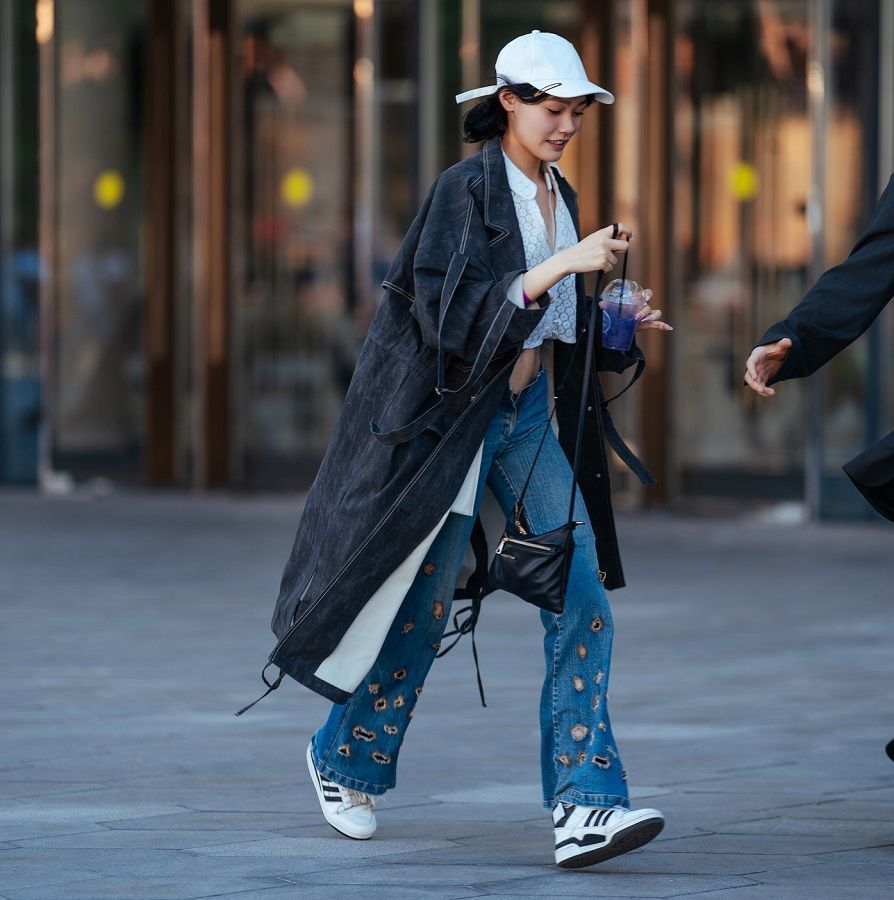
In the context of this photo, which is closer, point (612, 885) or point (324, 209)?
point (612, 885)

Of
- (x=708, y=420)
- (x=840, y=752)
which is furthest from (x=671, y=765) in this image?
(x=708, y=420)

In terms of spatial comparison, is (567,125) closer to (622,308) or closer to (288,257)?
(622,308)

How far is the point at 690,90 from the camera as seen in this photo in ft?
42.6

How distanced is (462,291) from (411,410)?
0.28 metres

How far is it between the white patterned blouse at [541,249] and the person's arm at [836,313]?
1.36 ft

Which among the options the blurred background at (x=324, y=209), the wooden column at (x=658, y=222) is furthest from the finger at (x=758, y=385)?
the wooden column at (x=658, y=222)

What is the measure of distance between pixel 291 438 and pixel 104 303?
160 centimetres

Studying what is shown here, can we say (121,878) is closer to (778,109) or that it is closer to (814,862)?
(814,862)

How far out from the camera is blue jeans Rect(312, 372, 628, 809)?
4543 mm

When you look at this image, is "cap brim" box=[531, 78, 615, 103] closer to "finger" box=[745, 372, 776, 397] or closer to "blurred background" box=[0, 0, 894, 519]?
"finger" box=[745, 372, 776, 397]

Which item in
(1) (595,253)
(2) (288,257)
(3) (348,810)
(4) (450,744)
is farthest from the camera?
(2) (288,257)

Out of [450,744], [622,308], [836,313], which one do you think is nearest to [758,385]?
[836,313]

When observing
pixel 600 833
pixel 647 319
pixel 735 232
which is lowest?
pixel 600 833

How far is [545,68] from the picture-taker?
456 centimetres
